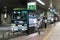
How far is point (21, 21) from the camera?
1764 cm

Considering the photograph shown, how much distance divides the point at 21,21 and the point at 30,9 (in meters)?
1.27

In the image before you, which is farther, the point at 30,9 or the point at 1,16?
the point at 1,16

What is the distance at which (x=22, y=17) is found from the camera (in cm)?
1769

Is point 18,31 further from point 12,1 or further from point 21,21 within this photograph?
A: point 12,1

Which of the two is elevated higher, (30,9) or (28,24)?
(30,9)

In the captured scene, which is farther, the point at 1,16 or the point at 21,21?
the point at 1,16

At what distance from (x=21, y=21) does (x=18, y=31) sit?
87 centimetres

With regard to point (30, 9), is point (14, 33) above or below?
below

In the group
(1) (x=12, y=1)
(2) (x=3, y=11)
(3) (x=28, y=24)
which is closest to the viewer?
(3) (x=28, y=24)

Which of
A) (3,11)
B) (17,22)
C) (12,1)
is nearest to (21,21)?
(17,22)

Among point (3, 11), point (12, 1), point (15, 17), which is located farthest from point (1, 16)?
point (15, 17)

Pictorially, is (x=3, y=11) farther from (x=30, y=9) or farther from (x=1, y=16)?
(x=30, y=9)

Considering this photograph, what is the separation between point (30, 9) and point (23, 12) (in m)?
0.68

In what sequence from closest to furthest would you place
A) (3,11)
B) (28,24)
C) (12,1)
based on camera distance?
1. (28,24)
2. (12,1)
3. (3,11)
